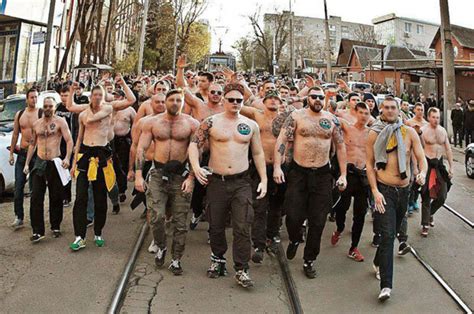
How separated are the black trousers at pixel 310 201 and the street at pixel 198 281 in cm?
48

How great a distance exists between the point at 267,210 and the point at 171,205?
4.29 ft

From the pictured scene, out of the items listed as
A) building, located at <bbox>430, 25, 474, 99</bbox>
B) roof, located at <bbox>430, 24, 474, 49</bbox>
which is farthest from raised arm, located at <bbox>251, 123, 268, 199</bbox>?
roof, located at <bbox>430, 24, 474, 49</bbox>

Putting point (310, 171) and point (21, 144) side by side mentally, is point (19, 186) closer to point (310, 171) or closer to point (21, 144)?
point (21, 144)

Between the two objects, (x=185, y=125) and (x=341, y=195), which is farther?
(x=341, y=195)

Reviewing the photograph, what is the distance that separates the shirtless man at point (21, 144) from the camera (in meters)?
7.50

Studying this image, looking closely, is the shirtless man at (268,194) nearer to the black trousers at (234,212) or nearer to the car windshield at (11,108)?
the black trousers at (234,212)

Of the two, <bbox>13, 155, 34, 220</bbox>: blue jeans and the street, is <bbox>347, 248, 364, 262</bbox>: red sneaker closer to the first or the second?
the street

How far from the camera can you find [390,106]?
560 cm

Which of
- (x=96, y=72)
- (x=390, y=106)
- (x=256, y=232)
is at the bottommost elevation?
(x=96, y=72)

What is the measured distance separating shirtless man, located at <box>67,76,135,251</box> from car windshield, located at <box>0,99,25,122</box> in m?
5.68

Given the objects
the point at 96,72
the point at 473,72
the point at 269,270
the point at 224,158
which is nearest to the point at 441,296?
the point at 269,270

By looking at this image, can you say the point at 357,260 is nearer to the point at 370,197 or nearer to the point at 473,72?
the point at 370,197

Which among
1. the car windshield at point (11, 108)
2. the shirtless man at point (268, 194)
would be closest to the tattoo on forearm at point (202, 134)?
the shirtless man at point (268, 194)

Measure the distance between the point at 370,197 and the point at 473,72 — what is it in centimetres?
2745
